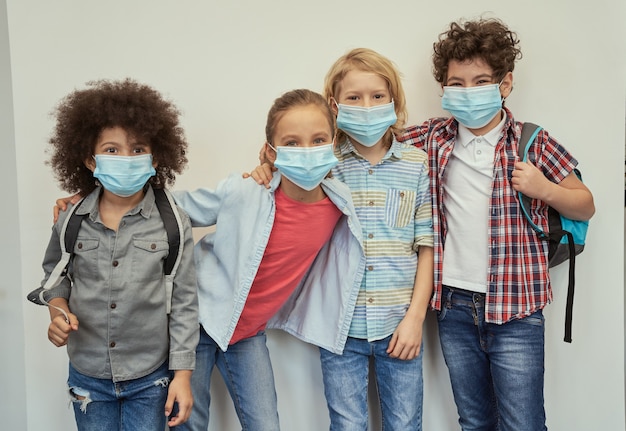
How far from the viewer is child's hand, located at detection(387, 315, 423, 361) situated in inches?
70.4

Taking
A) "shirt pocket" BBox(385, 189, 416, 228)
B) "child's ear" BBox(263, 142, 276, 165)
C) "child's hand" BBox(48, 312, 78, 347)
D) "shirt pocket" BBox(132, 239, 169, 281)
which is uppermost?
"child's ear" BBox(263, 142, 276, 165)

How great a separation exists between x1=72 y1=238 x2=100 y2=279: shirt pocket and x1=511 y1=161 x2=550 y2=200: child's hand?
1332 millimetres

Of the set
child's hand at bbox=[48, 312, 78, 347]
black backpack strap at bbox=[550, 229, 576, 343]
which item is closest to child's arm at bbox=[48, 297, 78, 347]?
child's hand at bbox=[48, 312, 78, 347]

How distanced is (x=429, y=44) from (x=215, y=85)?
33.8 inches

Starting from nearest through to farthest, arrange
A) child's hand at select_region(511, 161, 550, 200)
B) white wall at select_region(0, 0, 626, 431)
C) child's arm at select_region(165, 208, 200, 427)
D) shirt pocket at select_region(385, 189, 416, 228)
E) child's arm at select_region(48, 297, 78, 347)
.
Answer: child's arm at select_region(48, 297, 78, 347) < child's arm at select_region(165, 208, 200, 427) < child's hand at select_region(511, 161, 550, 200) < shirt pocket at select_region(385, 189, 416, 228) < white wall at select_region(0, 0, 626, 431)

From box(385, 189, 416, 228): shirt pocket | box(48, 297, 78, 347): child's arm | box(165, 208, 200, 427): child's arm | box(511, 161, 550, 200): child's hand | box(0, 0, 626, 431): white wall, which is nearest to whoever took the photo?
box(48, 297, 78, 347): child's arm

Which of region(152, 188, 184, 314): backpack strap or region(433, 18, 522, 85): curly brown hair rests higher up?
region(433, 18, 522, 85): curly brown hair

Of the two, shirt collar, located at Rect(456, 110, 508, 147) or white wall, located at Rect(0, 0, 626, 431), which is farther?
white wall, located at Rect(0, 0, 626, 431)

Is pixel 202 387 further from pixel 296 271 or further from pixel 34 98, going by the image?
pixel 34 98

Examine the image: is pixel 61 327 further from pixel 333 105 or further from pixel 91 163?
pixel 333 105

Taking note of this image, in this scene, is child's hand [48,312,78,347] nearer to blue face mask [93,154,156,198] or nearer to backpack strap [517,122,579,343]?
blue face mask [93,154,156,198]

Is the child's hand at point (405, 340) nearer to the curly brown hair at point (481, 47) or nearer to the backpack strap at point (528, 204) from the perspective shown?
the backpack strap at point (528, 204)

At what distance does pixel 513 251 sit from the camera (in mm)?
1784

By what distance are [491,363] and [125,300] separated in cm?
123
